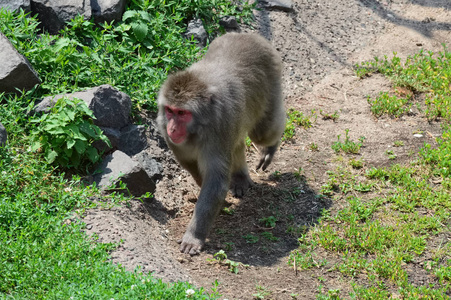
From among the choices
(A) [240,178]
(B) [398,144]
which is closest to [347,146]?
(B) [398,144]

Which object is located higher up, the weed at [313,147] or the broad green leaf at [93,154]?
the broad green leaf at [93,154]

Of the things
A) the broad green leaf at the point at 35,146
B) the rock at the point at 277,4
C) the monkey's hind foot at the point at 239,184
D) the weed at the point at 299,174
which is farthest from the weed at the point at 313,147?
the broad green leaf at the point at 35,146

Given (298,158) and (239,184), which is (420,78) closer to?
(298,158)

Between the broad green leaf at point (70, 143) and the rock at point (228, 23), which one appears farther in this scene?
the rock at point (228, 23)

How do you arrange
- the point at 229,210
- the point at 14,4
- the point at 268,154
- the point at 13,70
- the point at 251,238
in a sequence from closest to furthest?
the point at 251,238 < the point at 13,70 < the point at 229,210 < the point at 14,4 < the point at 268,154

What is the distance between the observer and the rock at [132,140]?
259 inches

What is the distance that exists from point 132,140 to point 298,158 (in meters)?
2.37

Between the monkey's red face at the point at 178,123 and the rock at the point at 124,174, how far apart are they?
2.10ft

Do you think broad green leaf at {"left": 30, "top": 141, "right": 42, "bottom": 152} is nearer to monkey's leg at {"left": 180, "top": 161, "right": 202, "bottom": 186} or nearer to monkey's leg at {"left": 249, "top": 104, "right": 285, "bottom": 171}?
monkey's leg at {"left": 180, "top": 161, "right": 202, "bottom": 186}

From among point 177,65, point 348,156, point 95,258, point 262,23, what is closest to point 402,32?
point 262,23

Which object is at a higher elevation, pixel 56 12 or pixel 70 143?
pixel 56 12

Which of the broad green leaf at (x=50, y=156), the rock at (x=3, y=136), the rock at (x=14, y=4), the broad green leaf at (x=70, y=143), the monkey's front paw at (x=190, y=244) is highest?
the rock at (x=14, y=4)

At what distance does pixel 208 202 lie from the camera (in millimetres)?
5750

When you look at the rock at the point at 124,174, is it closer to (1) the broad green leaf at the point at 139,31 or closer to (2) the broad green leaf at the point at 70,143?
(2) the broad green leaf at the point at 70,143
